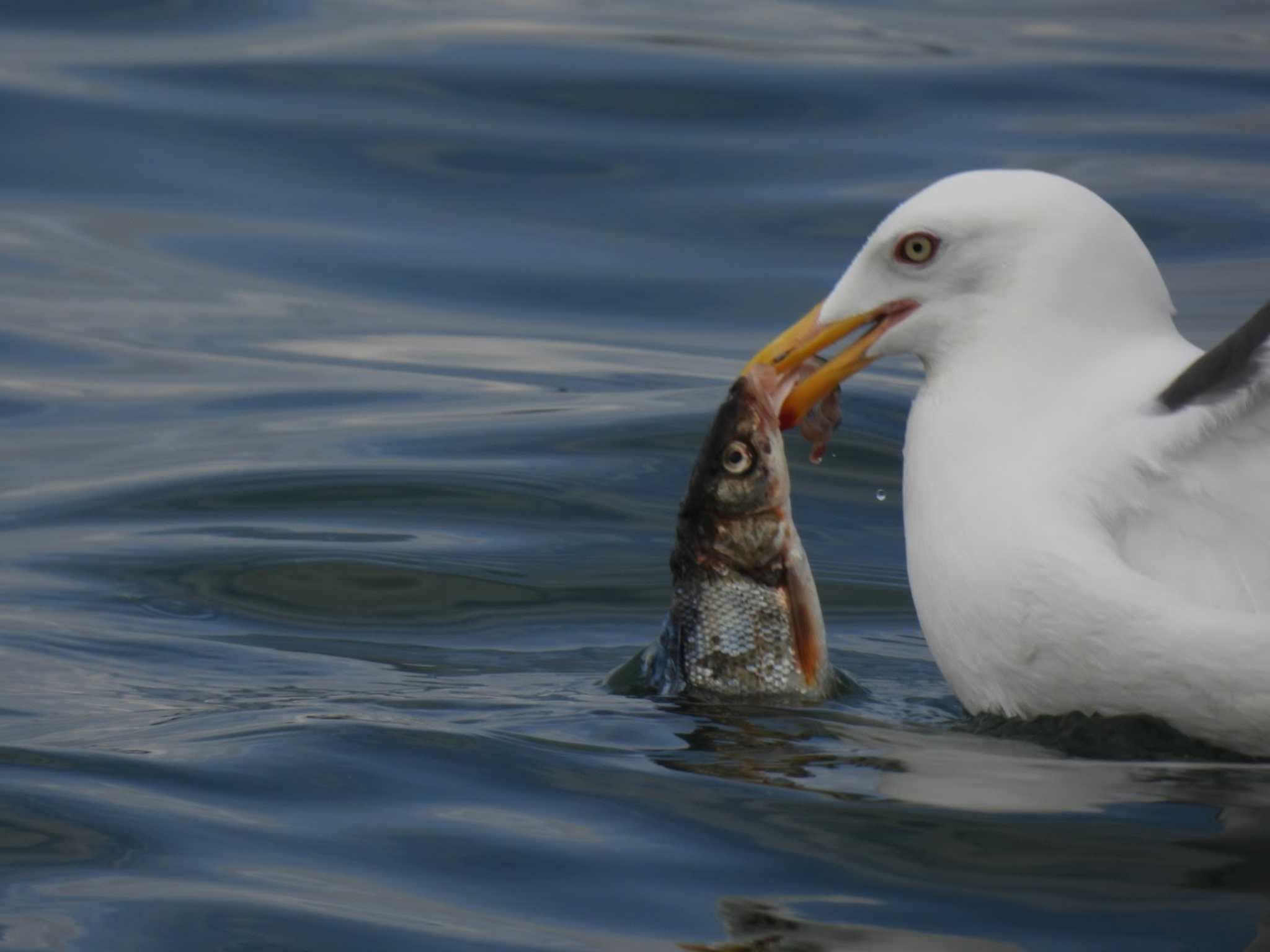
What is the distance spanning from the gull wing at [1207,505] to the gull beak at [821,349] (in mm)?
733

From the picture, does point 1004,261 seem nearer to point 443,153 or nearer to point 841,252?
point 841,252

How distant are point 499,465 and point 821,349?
279cm

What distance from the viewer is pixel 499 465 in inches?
293

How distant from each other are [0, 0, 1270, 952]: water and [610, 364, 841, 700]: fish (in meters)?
0.20

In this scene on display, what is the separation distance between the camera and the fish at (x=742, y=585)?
16.3 ft

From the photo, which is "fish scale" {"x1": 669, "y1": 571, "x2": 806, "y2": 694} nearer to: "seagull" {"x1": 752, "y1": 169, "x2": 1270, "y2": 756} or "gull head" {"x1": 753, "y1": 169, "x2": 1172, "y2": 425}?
"seagull" {"x1": 752, "y1": 169, "x2": 1270, "y2": 756}

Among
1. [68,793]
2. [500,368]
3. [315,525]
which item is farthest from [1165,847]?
A: [500,368]

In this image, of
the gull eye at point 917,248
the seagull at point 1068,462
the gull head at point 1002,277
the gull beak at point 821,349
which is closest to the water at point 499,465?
the seagull at point 1068,462

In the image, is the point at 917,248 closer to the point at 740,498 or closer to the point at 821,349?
the point at 821,349

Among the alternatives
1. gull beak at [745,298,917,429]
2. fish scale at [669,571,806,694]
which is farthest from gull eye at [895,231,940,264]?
fish scale at [669,571,806,694]

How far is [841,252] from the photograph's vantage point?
34.0ft

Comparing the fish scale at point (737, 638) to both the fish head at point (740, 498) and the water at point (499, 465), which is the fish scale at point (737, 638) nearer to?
the fish head at point (740, 498)

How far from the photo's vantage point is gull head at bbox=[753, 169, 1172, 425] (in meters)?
4.43

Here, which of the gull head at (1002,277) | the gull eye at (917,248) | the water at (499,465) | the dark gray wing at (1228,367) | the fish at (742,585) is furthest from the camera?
the fish at (742,585)
